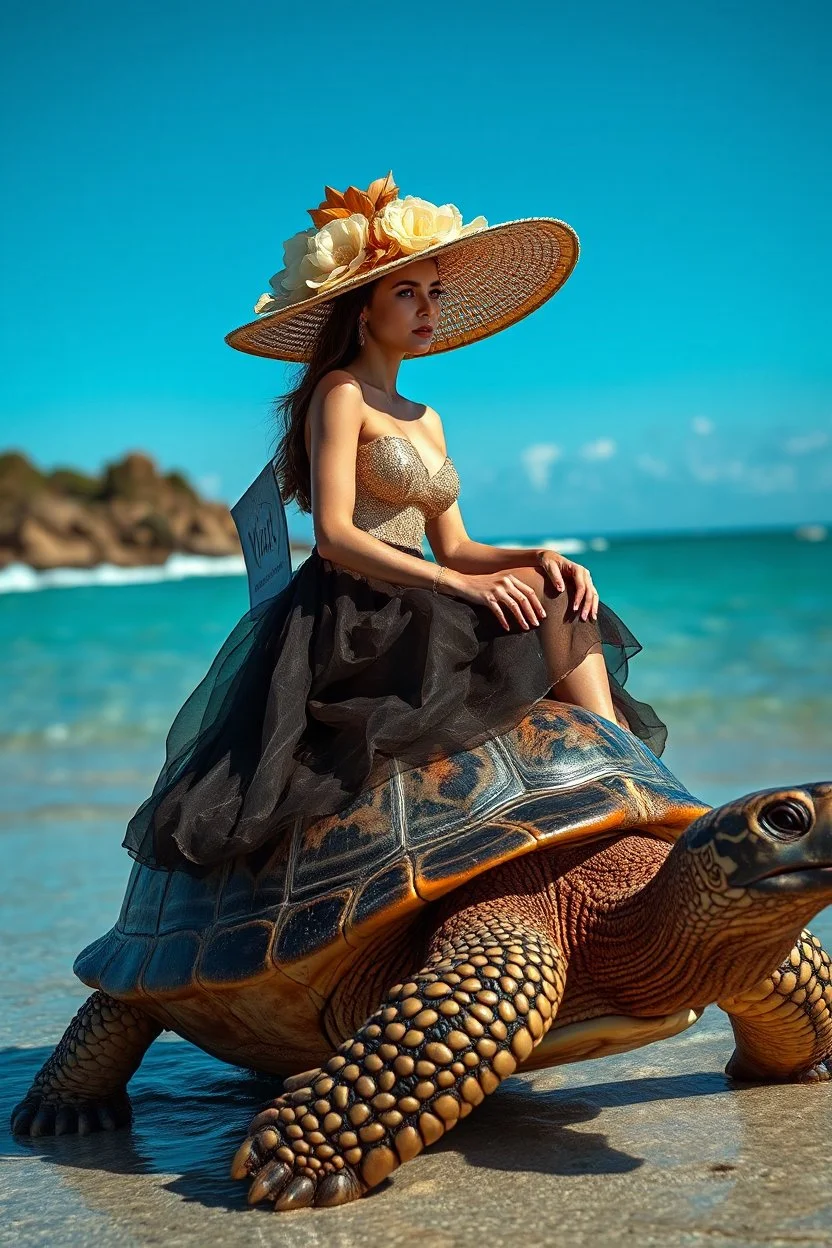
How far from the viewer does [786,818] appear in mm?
2734

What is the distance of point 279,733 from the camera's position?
136 inches

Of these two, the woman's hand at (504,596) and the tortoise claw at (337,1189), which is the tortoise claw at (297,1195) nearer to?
the tortoise claw at (337,1189)

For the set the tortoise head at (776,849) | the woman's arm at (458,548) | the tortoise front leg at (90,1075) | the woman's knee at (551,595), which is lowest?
the tortoise front leg at (90,1075)

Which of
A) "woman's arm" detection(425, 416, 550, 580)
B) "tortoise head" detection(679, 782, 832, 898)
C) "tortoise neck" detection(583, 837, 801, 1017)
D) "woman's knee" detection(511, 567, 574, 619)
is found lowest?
"tortoise neck" detection(583, 837, 801, 1017)

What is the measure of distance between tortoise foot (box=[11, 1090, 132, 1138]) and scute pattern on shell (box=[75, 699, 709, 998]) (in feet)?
1.33

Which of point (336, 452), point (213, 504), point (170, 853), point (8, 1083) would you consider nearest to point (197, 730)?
point (170, 853)

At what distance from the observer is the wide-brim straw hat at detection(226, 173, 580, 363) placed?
151 inches

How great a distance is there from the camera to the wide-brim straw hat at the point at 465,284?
12.6 feet

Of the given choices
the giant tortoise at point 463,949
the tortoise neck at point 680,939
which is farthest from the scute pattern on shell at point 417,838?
the tortoise neck at point 680,939

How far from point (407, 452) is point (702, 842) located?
146 centimetres

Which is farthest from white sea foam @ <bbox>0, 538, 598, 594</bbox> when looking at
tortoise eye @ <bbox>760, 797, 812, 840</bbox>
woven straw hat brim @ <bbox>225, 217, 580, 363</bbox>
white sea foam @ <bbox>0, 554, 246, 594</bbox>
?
tortoise eye @ <bbox>760, 797, 812, 840</bbox>

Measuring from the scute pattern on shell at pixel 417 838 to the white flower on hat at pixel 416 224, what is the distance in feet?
4.21

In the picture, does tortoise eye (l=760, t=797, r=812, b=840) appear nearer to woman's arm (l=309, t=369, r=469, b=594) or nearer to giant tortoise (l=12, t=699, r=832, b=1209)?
giant tortoise (l=12, t=699, r=832, b=1209)

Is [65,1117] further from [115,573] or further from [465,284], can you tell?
A: [115,573]
